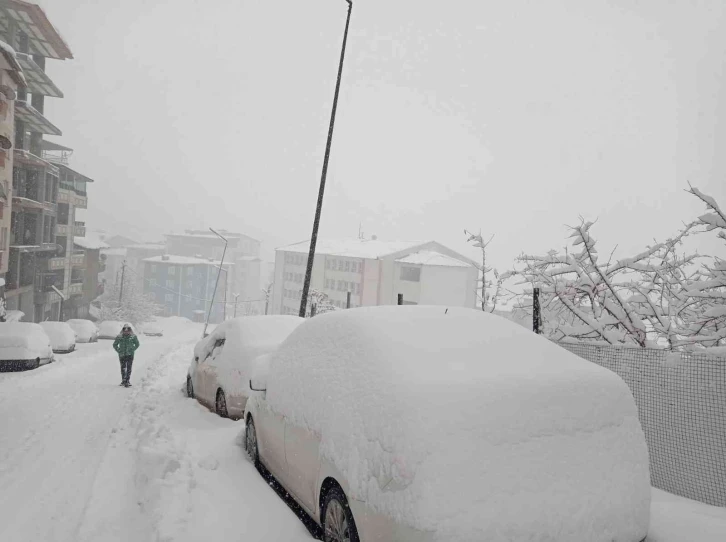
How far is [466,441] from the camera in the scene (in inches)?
101

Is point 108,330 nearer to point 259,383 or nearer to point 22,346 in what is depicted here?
point 22,346

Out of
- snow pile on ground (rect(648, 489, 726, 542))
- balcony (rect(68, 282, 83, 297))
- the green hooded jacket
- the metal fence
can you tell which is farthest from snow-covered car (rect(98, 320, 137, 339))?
snow pile on ground (rect(648, 489, 726, 542))

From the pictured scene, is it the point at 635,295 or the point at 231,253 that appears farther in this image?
the point at 231,253

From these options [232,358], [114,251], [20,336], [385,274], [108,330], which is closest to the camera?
[232,358]

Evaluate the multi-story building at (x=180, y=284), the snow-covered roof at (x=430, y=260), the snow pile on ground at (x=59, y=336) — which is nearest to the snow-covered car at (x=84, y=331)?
the snow pile on ground at (x=59, y=336)

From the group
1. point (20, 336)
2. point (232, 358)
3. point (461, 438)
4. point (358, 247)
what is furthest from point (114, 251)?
point (461, 438)

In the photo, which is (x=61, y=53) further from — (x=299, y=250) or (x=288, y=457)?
(x=288, y=457)

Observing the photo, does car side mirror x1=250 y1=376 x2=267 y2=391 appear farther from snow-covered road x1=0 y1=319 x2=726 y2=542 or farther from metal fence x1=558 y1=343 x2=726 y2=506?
metal fence x1=558 y1=343 x2=726 y2=506

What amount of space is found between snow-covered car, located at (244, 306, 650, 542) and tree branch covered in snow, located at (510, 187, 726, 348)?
2.69 meters

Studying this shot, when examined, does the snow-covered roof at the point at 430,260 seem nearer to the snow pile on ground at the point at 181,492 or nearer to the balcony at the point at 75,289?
the balcony at the point at 75,289

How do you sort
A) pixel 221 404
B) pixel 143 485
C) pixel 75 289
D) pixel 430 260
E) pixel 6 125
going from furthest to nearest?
pixel 430 260, pixel 75 289, pixel 6 125, pixel 221 404, pixel 143 485

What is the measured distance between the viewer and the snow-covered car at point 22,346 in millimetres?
14906

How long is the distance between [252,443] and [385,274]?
56.7 m

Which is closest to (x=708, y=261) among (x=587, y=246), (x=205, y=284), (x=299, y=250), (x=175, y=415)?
(x=587, y=246)
